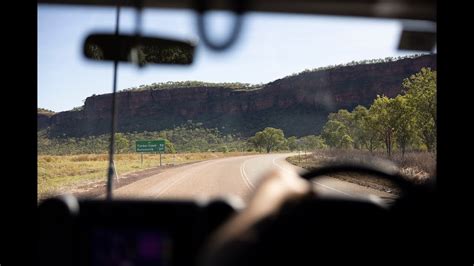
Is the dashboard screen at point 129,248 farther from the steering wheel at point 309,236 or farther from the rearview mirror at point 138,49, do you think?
the rearview mirror at point 138,49

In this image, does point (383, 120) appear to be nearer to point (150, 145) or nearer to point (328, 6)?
point (150, 145)

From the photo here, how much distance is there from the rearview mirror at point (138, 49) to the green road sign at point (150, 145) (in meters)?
11.6

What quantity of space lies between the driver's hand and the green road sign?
44.1 ft

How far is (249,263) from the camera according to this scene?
1.14 meters

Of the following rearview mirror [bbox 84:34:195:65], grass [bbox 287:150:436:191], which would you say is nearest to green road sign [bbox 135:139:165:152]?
grass [bbox 287:150:436:191]

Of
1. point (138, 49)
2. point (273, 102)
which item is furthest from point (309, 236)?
point (273, 102)

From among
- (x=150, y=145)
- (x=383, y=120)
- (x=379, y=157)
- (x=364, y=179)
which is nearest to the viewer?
(x=364, y=179)

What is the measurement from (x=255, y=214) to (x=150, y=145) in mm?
15788

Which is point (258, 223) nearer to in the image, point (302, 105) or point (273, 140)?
point (273, 140)

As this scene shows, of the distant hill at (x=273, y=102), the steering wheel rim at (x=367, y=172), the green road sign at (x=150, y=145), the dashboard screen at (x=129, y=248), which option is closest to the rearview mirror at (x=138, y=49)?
the dashboard screen at (x=129, y=248)

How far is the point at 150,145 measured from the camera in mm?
16781
